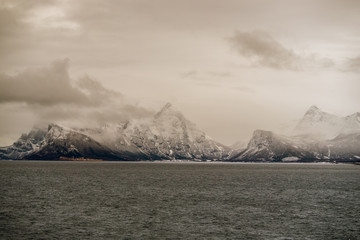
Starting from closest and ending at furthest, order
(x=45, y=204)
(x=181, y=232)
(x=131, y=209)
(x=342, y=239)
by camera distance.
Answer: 1. (x=342, y=239)
2. (x=181, y=232)
3. (x=131, y=209)
4. (x=45, y=204)

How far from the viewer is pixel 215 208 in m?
95.9

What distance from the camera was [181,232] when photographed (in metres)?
68.2

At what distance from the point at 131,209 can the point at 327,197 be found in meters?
59.6

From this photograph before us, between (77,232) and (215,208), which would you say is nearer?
(77,232)

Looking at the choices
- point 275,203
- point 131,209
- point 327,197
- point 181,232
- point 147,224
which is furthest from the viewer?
point 327,197

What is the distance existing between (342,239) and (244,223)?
18.2 meters

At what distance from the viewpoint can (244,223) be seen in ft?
252

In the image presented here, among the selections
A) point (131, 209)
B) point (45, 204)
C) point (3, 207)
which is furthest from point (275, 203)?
point (3, 207)

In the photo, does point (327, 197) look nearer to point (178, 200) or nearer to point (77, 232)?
point (178, 200)

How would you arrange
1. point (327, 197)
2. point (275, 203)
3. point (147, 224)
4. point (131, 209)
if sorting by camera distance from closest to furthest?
1. point (147, 224)
2. point (131, 209)
3. point (275, 203)
4. point (327, 197)

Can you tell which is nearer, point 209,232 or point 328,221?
point 209,232

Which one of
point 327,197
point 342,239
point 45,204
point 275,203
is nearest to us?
point 342,239

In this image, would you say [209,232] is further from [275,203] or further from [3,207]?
[3,207]

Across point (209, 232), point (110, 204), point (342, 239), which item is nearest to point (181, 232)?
point (209, 232)
